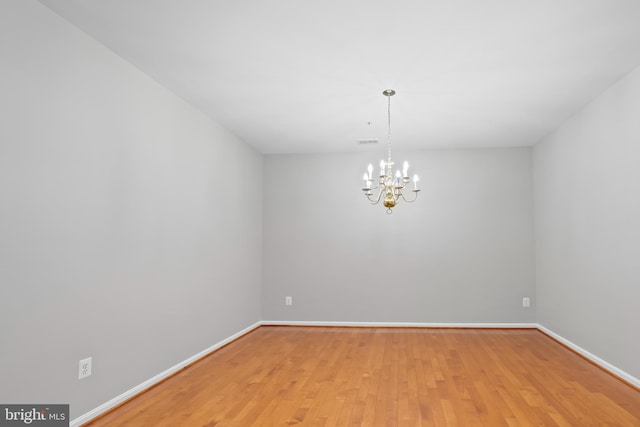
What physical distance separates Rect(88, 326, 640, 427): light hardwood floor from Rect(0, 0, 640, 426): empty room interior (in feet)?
0.10

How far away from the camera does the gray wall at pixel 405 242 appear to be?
6320mm

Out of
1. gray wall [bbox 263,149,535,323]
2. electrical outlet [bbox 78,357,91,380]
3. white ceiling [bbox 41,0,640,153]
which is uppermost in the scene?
white ceiling [bbox 41,0,640,153]

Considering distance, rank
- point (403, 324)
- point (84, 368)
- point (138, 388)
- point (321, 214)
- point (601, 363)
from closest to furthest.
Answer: point (84, 368)
point (138, 388)
point (601, 363)
point (403, 324)
point (321, 214)

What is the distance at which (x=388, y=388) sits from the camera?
11.8 ft

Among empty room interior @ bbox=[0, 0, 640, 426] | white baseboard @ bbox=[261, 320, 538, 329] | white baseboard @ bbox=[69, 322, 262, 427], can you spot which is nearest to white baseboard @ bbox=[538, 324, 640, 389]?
empty room interior @ bbox=[0, 0, 640, 426]

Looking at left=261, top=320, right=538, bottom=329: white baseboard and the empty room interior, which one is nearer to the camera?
the empty room interior

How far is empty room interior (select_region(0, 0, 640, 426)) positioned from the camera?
8.77ft

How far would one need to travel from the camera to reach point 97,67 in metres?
3.09

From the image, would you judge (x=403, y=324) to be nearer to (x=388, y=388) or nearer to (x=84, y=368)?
(x=388, y=388)

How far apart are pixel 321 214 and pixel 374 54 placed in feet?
12.0

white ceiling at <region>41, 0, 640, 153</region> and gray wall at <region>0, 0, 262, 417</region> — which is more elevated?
white ceiling at <region>41, 0, 640, 153</region>

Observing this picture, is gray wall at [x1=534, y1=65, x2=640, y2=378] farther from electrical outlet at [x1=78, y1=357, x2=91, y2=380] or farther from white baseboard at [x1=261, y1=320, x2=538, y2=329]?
electrical outlet at [x1=78, y1=357, x2=91, y2=380]

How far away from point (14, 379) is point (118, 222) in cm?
125

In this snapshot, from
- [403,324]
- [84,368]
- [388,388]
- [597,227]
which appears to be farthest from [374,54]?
[403,324]
